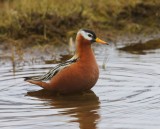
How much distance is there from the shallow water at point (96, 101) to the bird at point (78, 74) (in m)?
0.15

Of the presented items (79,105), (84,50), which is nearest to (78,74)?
(84,50)

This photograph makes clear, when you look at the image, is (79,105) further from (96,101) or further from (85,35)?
(85,35)

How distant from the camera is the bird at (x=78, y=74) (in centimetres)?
948

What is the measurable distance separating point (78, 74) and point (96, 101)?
60 centimetres

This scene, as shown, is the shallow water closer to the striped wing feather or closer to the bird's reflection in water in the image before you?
the bird's reflection in water

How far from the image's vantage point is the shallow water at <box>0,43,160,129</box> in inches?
311

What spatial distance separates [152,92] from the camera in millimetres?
9375

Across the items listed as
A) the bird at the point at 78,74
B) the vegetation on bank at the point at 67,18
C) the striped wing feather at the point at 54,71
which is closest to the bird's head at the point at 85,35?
the bird at the point at 78,74

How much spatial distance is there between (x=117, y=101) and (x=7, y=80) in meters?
2.34

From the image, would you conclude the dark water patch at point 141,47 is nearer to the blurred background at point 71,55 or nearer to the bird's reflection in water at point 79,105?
the blurred background at point 71,55

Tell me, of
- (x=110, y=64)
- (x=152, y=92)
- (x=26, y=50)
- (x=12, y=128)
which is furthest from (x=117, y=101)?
(x=26, y=50)

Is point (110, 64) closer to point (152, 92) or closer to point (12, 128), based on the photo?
point (152, 92)

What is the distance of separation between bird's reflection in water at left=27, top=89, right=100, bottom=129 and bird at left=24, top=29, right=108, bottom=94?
0.13 m

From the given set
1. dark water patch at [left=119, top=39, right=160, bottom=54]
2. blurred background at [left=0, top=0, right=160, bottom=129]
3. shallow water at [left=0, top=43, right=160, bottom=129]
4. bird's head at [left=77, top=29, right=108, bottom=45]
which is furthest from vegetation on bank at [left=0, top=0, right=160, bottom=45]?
bird's head at [left=77, top=29, right=108, bottom=45]
